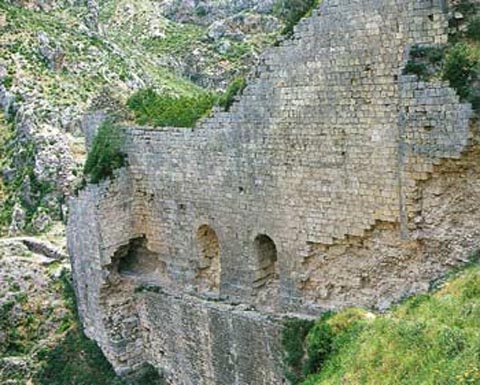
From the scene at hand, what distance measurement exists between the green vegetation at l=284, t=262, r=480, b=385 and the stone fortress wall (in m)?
0.99

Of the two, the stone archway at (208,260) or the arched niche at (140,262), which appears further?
the arched niche at (140,262)

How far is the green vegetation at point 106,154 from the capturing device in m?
17.2

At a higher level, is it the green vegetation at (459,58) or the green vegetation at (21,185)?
the green vegetation at (459,58)

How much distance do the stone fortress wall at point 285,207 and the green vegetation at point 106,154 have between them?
0.27 m

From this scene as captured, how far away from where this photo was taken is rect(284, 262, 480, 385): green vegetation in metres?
8.16

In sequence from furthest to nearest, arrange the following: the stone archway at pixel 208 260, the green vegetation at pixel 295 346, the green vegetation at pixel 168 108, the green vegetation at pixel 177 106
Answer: the stone archway at pixel 208 260 < the green vegetation at pixel 168 108 < the green vegetation at pixel 177 106 < the green vegetation at pixel 295 346

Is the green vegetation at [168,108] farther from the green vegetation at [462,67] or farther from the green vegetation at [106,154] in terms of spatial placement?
the green vegetation at [462,67]

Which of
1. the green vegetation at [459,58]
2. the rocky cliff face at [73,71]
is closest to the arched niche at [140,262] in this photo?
the rocky cliff face at [73,71]

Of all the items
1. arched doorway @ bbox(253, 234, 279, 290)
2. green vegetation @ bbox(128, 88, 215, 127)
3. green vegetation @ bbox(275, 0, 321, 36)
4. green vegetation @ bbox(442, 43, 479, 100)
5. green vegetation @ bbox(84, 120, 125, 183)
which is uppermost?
green vegetation @ bbox(275, 0, 321, 36)

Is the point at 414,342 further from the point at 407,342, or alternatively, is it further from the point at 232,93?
the point at 232,93

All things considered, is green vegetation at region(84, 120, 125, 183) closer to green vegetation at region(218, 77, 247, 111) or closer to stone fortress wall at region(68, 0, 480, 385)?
stone fortress wall at region(68, 0, 480, 385)

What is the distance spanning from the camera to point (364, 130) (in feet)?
39.4

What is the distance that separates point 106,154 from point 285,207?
559 centimetres

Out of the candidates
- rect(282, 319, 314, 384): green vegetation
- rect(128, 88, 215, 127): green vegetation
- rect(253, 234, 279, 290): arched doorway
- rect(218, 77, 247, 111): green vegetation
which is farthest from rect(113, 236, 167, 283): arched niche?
rect(282, 319, 314, 384): green vegetation
